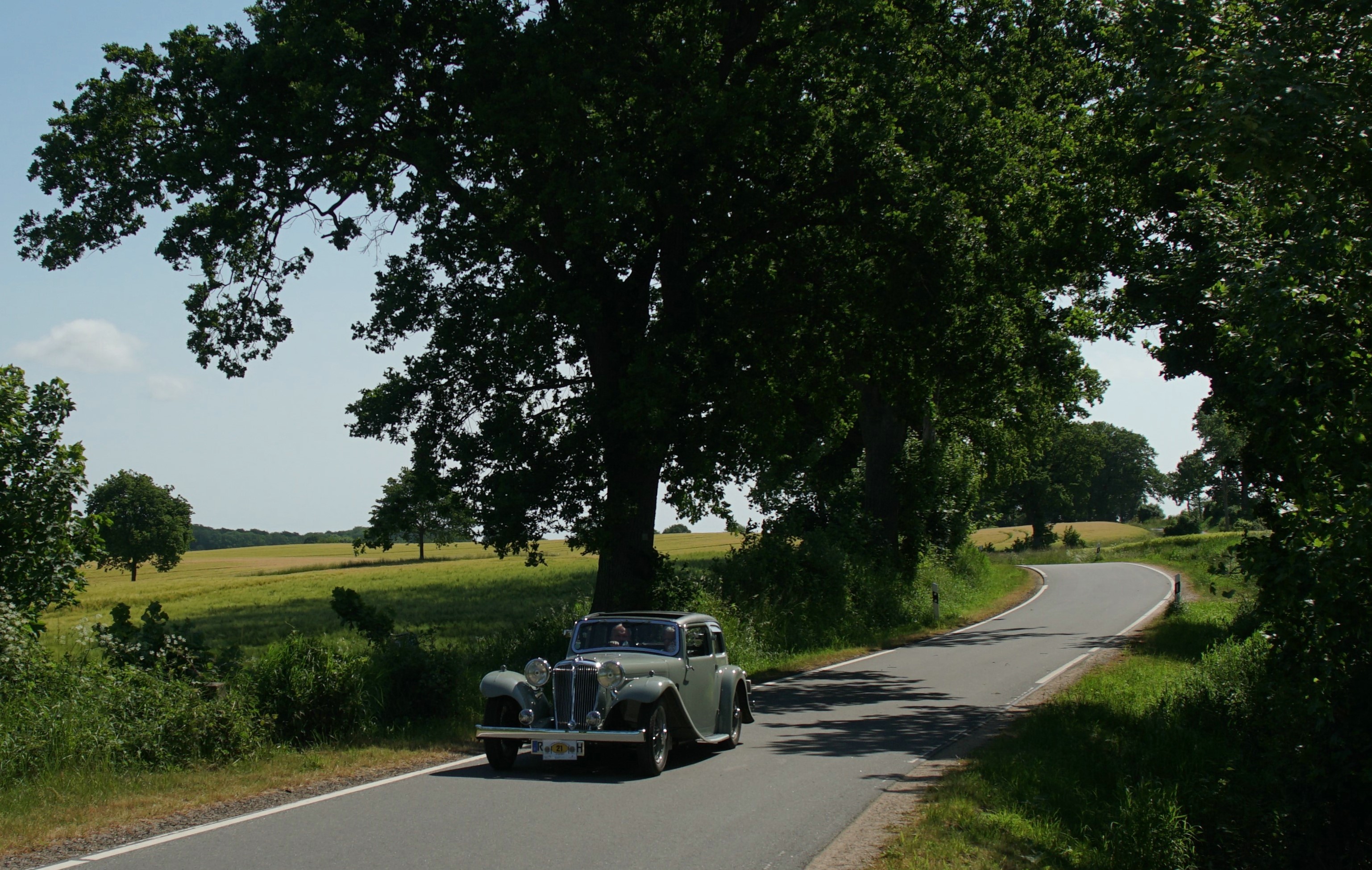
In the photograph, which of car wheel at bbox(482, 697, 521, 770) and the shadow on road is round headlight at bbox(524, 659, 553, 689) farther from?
the shadow on road

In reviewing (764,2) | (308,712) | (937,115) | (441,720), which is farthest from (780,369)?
(308,712)

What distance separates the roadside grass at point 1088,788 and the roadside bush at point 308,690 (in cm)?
675

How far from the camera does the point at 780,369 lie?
62.1 feet

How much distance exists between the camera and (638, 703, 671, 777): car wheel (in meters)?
9.93

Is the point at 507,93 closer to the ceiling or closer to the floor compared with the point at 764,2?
closer to the floor

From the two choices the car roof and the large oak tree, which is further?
the large oak tree

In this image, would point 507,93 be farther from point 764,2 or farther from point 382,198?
point 764,2

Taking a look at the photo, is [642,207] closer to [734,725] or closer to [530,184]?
[530,184]

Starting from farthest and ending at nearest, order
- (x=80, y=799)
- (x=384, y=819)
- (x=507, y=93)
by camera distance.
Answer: (x=507, y=93) → (x=80, y=799) → (x=384, y=819)

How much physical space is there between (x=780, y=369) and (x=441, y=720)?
9.11m

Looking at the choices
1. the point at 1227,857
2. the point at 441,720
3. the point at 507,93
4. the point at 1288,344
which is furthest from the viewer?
the point at 507,93

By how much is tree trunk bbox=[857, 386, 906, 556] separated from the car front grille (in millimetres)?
22403

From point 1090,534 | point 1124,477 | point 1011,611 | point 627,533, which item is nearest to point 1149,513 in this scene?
point 1124,477

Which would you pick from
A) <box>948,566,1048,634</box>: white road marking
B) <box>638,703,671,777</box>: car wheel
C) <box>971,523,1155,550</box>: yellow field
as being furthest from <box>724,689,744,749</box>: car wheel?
<box>971,523,1155,550</box>: yellow field
